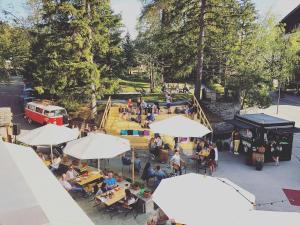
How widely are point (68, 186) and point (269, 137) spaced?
11496mm

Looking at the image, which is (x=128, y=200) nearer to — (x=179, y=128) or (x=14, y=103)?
(x=179, y=128)

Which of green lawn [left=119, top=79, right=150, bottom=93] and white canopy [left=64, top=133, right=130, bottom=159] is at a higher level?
green lawn [left=119, top=79, right=150, bottom=93]

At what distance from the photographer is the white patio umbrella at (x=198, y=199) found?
8094 mm

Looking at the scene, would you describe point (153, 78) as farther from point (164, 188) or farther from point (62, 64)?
point (164, 188)

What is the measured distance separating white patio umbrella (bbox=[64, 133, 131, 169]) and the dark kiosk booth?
7767 mm

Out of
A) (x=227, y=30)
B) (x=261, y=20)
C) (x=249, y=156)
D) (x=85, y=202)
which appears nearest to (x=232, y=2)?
(x=227, y=30)

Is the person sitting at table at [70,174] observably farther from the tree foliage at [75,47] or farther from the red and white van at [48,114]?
the tree foliage at [75,47]

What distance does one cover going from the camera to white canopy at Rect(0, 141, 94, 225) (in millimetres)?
5871

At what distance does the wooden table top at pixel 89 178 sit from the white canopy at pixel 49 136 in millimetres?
2371

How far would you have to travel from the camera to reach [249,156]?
18.1 metres

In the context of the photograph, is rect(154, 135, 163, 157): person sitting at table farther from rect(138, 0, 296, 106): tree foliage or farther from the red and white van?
rect(138, 0, 296, 106): tree foliage

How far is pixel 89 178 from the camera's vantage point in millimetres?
13961

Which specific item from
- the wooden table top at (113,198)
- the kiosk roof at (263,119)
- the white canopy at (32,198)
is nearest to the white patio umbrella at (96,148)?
the wooden table top at (113,198)

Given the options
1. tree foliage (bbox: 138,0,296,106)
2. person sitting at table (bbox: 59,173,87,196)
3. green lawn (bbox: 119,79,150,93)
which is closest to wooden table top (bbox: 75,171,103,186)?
person sitting at table (bbox: 59,173,87,196)
